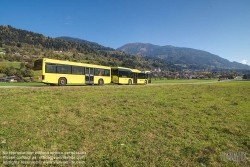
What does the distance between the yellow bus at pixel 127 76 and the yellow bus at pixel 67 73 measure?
2.84m

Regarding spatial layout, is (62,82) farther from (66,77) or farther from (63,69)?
(63,69)

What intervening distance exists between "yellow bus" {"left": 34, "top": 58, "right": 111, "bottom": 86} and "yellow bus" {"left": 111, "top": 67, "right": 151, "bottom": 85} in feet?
9.32

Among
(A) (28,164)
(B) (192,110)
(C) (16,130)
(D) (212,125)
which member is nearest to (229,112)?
(B) (192,110)

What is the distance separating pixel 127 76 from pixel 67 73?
49.5ft

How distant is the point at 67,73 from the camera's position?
23.0 m

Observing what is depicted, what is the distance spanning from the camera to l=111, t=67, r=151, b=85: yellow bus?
32781mm

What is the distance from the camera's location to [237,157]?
5.16 m

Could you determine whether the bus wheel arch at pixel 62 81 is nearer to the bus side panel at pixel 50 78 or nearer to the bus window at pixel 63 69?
the bus side panel at pixel 50 78

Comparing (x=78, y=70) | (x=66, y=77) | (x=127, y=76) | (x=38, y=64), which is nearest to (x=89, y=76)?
(x=78, y=70)

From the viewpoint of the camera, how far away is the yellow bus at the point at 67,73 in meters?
20.2

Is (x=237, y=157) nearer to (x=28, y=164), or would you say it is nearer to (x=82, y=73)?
(x=28, y=164)

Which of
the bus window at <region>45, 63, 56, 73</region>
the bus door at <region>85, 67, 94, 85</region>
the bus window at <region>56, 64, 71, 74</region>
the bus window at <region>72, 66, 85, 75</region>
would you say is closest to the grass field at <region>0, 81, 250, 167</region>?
the bus window at <region>45, 63, 56, 73</region>

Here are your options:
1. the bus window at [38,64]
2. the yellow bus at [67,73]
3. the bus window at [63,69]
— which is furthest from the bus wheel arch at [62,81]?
the bus window at [38,64]

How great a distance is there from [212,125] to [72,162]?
6.47 m
